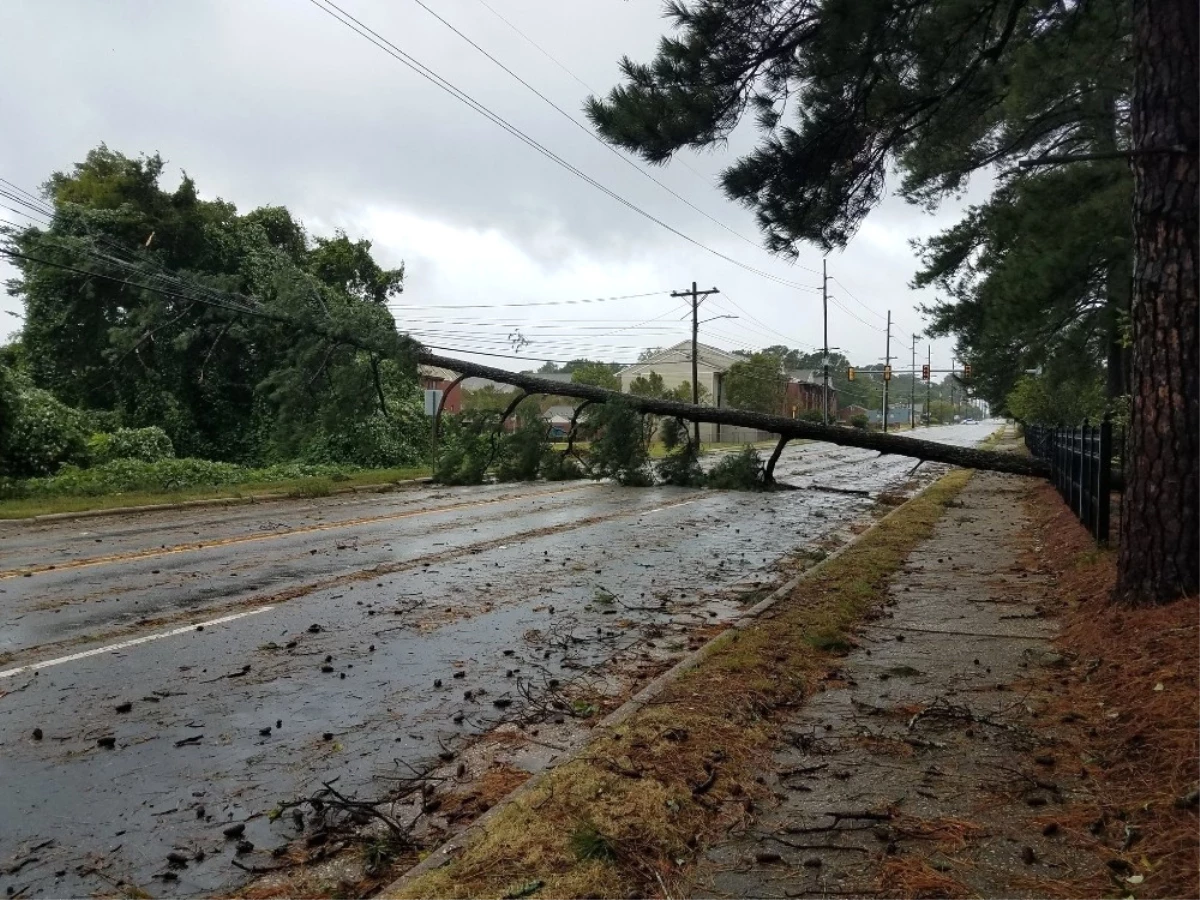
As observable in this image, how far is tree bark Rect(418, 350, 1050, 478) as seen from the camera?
17.1m

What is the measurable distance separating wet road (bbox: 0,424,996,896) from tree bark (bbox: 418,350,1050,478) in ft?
8.02

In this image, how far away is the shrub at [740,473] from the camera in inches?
736

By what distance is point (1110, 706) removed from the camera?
16.6 ft

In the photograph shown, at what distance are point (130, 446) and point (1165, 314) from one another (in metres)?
24.2

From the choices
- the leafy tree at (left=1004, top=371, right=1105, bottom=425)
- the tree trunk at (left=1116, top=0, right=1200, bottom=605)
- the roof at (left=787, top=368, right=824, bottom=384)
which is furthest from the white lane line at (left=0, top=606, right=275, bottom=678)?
the roof at (left=787, top=368, right=824, bottom=384)

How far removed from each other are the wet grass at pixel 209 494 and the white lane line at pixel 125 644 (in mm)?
11048

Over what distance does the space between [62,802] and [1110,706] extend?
536 cm

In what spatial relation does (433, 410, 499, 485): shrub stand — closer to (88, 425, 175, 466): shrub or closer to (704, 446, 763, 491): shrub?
(704, 446, 763, 491): shrub

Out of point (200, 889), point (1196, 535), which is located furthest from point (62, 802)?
point (1196, 535)

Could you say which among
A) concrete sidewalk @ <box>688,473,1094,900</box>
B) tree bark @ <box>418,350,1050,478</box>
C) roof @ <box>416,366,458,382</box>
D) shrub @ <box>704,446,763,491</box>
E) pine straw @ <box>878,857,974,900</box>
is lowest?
concrete sidewalk @ <box>688,473,1094,900</box>

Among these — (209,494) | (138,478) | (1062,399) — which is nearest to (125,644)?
(209,494)

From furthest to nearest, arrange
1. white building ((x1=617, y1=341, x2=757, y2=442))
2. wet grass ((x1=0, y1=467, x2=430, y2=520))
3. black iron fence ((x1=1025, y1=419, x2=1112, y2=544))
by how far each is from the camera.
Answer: white building ((x1=617, y1=341, x2=757, y2=442)), wet grass ((x1=0, y1=467, x2=430, y2=520)), black iron fence ((x1=1025, y1=419, x2=1112, y2=544))

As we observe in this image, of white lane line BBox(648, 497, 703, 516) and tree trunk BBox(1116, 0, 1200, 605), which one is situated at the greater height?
tree trunk BBox(1116, 0, 1200, 605)

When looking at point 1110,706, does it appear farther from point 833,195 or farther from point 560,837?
point 833,195
